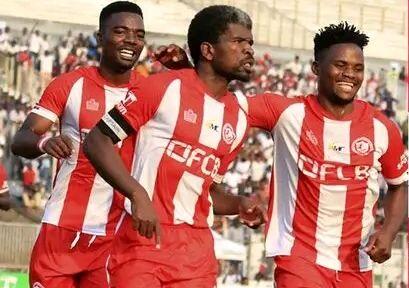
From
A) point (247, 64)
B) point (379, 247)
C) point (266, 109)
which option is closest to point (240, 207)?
point (247, 64)

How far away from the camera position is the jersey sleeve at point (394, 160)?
8.36 meters

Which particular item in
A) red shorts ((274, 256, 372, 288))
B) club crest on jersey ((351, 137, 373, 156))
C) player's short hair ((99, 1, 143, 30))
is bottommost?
red shorts ((274, 256, 372, 288))

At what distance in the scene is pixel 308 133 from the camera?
8.27m

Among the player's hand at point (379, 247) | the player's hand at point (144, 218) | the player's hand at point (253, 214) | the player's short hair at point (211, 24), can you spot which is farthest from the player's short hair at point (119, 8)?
the player's hand at point (144, 218)

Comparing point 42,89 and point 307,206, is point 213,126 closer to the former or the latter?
point 307,206

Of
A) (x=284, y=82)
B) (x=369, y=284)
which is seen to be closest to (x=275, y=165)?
(x=369, y=284)

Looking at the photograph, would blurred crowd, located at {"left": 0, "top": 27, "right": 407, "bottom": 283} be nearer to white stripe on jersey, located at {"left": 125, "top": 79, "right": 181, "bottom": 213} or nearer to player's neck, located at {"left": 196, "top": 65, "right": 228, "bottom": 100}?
player's neck, located at {"left": 196, "top": 65, "right": 228, "bottom": 100}

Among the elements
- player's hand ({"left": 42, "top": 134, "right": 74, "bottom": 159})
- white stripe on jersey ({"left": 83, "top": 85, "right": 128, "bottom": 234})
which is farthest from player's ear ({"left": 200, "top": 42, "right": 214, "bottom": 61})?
white stripe on jersey ({"left": 83, "top": 85, "right": 128, "bottom": 234})

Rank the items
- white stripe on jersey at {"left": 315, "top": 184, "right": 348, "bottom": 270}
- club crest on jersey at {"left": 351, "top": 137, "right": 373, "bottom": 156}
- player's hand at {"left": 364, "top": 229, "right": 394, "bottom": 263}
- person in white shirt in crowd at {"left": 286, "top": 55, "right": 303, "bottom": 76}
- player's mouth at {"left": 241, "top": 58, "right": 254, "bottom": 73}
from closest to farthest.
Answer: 1. player's mouth at {"left": 241, "top": 58, "right": 254, "bottom": 73}
2. player's hand at {"left": 364, "top": 229, "right": 394, "bottom": 263}
3. white stripe on jersey at {"left": 315, "top": 184, "right": 348, "bottom": 270}
4. club crest on jersey at {"left": 351, "top": 137, "right": 373, "bottom": 156}
5. person in white shirt in crowd at {"left": 286, "top": 55, "right": 303, "bottom": 76}

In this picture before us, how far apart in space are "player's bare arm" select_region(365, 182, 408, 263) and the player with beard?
74.5 inches

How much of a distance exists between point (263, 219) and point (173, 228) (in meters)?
0.57

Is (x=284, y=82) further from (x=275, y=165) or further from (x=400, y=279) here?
(x=275, y=165)

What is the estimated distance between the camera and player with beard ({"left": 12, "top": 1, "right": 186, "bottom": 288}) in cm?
888

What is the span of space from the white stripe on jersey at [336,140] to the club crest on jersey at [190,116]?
1373 millimetres
